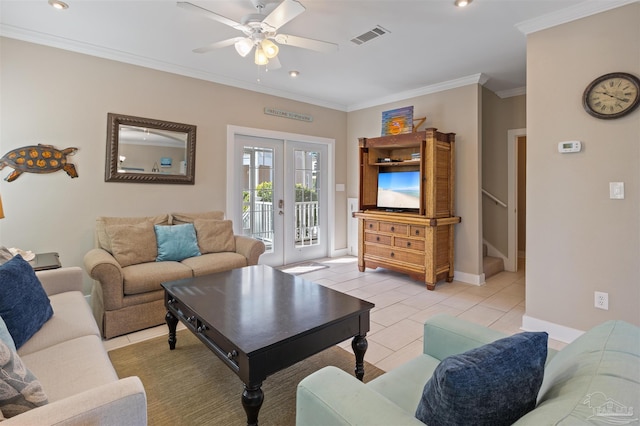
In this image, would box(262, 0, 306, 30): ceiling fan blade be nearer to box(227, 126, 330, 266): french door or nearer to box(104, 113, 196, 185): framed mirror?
box(104, 113, 196, 185): framed mirror

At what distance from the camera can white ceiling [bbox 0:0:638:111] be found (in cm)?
255

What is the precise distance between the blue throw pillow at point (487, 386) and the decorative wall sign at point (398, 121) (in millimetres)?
3897

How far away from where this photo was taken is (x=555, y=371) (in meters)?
0.94

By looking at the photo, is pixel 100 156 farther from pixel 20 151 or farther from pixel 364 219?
pixel 364 219

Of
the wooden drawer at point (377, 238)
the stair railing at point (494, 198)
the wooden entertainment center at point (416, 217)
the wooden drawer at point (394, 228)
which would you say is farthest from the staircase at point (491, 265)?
the wooden drawer at point (377, 238)

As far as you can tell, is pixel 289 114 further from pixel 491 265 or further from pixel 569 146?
pixel 491 265

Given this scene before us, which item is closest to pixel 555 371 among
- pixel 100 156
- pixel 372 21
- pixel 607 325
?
pixel 607 325

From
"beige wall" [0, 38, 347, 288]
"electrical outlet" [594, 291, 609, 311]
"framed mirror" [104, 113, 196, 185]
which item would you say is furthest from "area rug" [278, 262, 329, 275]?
"electrical outlet" [594, 291, 609, 311]

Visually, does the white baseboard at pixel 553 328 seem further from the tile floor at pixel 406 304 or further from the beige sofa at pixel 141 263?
the beige sofa at pixel 141 263

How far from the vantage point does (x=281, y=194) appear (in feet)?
16.2

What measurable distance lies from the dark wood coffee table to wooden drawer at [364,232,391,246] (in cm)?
225

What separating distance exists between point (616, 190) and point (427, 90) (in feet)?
9.22

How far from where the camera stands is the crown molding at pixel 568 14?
2.41 m

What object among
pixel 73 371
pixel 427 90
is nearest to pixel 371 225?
pixel 427 90
